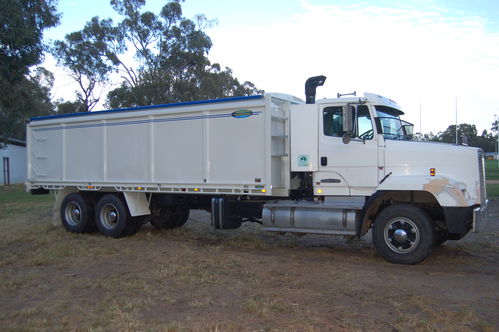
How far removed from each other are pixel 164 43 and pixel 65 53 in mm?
8837

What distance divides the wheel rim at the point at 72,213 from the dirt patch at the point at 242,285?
109 centimetres

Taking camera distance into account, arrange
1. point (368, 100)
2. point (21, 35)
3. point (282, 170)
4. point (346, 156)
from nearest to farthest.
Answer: point (368, 100), point (346, 156), point (282, 170), point (21, 35)

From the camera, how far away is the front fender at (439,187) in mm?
7188

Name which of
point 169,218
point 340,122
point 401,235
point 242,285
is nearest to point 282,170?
point 340,122

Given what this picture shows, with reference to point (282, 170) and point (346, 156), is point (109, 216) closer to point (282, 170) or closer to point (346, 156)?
point (282, 170)

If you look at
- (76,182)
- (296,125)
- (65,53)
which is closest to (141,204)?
(76,182)

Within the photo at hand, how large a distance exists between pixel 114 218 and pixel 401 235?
6.60 m

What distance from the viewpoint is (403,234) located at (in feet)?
24.7

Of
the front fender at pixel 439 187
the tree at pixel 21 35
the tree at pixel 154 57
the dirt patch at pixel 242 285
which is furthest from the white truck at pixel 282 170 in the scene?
the tree at pixel 154 57

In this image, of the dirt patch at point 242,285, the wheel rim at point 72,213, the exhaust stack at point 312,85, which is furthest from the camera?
the wheel rim at point 72,213

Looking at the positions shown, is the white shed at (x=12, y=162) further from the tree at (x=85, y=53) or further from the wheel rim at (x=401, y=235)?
the wheel rim at (x=401, y=235)

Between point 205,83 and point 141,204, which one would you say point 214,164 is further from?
point 205,83

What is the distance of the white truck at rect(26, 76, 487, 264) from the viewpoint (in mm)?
7598

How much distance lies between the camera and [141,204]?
10609 millimetres
